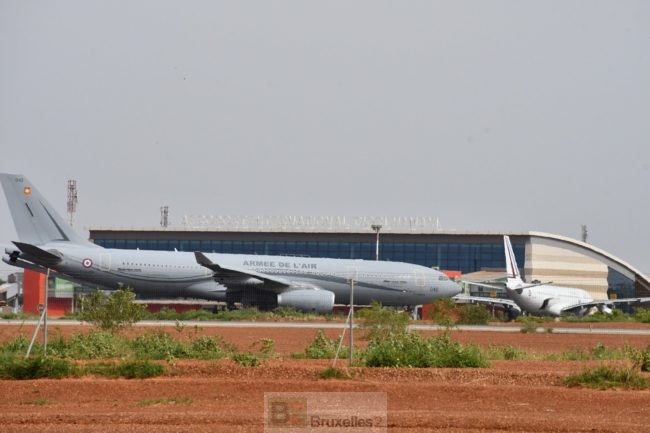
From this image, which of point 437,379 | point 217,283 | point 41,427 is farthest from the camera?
point 217,283

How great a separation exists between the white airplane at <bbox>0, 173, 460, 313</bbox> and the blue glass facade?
35924 mm

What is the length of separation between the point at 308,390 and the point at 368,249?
2881 inches

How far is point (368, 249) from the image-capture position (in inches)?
3583

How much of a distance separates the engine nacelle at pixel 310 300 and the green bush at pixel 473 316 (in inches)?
247

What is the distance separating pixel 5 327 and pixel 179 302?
117 ft

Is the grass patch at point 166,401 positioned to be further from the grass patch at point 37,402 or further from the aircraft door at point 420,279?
the aircraft door at point 420,279

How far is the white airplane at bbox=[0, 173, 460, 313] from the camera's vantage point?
51156mm

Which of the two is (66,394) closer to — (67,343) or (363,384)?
(363,384)

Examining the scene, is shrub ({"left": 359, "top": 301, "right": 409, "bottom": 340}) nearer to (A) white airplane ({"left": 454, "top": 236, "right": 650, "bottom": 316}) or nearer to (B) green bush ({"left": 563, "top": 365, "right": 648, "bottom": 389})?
(B) green bush ({"left": 563, "top": 365, "right": 648, "bottom": 389})

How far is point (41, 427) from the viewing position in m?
13.9

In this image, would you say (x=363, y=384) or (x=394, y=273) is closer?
(x=363, y=384)

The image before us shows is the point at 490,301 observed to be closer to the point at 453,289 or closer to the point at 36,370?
the point at 453,289

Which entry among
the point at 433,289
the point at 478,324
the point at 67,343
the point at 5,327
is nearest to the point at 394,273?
the point at 433,289

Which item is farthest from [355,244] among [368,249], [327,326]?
[327,326]
